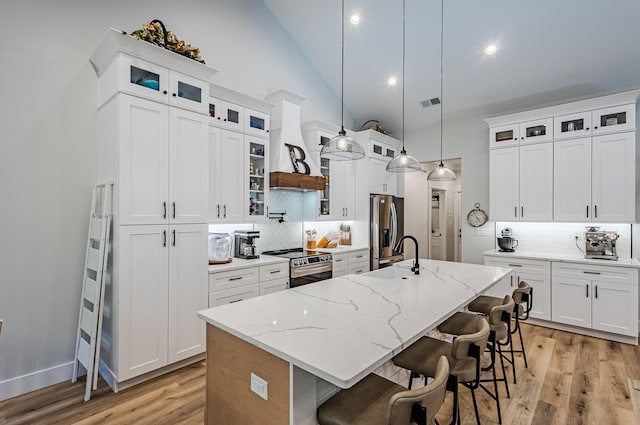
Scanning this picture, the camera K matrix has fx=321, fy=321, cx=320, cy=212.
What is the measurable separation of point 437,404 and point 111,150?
298cm

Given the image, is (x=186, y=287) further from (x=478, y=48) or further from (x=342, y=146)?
(x=478, y=48)

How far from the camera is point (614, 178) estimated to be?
3.92 metres

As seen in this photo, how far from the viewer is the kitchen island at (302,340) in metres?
1.33

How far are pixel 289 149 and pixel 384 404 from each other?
3397mm

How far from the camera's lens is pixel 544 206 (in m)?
4.39

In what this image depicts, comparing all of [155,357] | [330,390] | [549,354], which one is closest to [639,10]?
[549,354]

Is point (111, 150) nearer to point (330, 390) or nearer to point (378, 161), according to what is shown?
point (330, 390)

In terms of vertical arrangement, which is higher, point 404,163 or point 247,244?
point 404,163

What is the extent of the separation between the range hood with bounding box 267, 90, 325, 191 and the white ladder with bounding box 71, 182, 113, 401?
6.12 ft

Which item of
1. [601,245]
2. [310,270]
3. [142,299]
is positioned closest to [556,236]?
[601,245]

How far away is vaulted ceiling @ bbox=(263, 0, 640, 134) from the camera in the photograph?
362 cm

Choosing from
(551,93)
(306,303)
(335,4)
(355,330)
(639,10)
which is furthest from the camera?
(551,93)

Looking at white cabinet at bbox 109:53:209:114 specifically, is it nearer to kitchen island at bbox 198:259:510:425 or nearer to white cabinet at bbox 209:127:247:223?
white cabinet at bbox 209:127:247:223

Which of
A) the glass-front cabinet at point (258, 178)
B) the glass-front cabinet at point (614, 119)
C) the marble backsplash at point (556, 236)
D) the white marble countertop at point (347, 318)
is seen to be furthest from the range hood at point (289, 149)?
the glass-front cabinet at point (614, 119)
